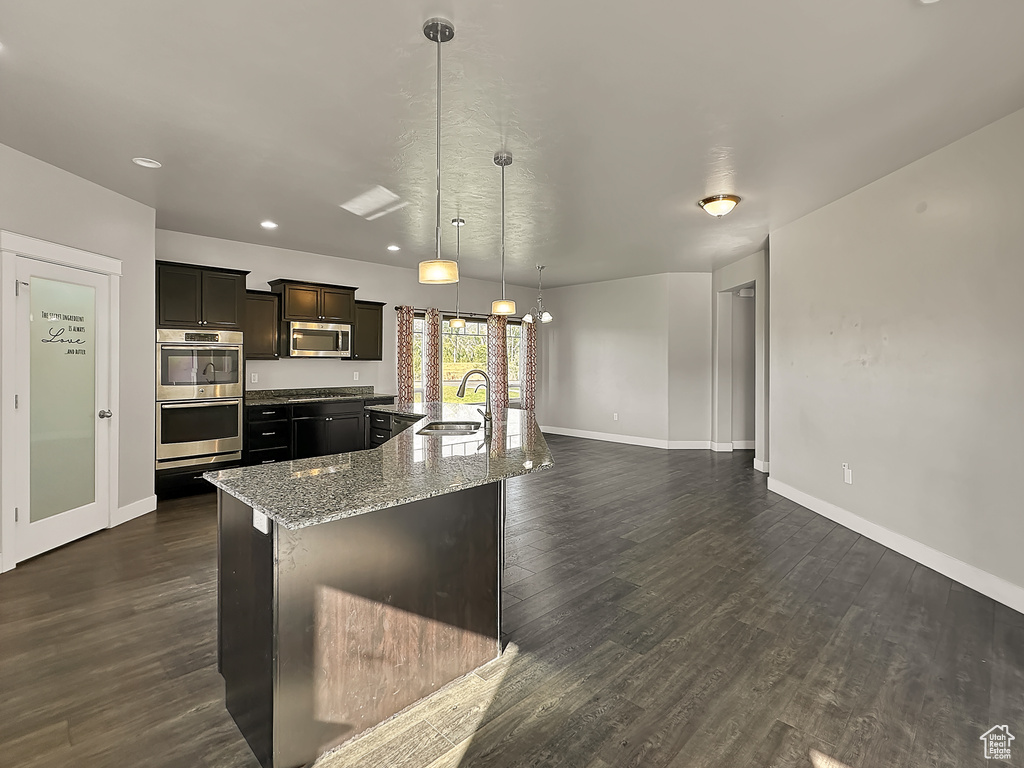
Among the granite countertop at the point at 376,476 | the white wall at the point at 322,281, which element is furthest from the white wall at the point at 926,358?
the white wall at the point at 322,281

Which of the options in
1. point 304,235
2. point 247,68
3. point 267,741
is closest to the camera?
point 267,741

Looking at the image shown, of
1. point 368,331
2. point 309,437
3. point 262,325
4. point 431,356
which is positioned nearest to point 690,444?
point 431,356

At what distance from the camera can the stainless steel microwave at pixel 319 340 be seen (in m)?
6.21

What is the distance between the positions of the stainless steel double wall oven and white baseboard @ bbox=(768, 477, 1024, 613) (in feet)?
19.7

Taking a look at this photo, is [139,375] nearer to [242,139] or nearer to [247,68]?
[242,139]

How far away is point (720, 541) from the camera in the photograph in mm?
3908

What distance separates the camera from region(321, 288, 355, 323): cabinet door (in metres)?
6.42

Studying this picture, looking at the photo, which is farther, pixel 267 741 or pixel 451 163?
pixel 451 163

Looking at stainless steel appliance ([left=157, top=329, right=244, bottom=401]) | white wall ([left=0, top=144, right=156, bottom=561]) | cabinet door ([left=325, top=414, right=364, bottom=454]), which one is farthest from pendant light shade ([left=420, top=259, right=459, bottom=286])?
cabinet door ([left=325, top=414, right=364, bottom=454])

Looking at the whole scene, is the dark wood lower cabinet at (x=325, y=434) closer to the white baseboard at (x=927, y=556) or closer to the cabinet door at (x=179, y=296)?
the cabinet door at (x=179, y=296)

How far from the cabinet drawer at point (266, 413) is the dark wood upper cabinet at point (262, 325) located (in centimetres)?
63

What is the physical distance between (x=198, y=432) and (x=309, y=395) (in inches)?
62.0

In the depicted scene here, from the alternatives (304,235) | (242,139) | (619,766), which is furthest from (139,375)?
(619,766)

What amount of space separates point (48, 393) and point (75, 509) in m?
0.94
